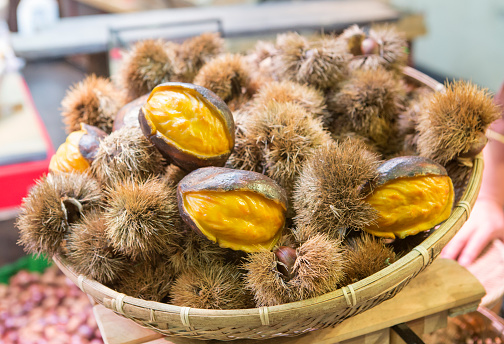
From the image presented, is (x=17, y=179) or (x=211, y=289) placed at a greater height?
(x=211, y=289)

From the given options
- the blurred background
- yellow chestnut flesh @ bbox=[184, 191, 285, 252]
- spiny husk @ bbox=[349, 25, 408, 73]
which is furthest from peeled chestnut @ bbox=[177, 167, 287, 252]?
the blurred background

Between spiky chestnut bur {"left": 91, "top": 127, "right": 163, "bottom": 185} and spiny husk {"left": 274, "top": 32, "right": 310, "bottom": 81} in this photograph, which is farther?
spiny husk {"left": 274, "top": 32, "right": 310, "bottom": 81}

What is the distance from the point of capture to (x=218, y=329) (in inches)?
22.3

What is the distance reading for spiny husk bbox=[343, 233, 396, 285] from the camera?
61cm

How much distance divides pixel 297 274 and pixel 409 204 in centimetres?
19

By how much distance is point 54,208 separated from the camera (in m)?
0.65

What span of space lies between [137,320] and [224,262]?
140 mm

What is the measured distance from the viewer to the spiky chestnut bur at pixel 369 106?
79cm

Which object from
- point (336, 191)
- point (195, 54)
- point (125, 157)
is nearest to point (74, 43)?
point (195, 54)

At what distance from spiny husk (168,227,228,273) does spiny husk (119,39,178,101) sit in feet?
1.08

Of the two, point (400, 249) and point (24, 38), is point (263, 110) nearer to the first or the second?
point (400, 249)

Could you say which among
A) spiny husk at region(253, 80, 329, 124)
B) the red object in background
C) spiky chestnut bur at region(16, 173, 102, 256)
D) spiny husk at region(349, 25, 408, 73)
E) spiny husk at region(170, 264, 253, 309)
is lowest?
the red object in background

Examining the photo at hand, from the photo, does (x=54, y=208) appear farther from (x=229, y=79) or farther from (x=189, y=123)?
(x=229, y=79)

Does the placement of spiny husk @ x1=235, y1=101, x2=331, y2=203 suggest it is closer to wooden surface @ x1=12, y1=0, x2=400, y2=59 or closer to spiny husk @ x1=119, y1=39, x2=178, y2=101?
spiny husk @ x1=119, y1=39, x2=178, y2=101
